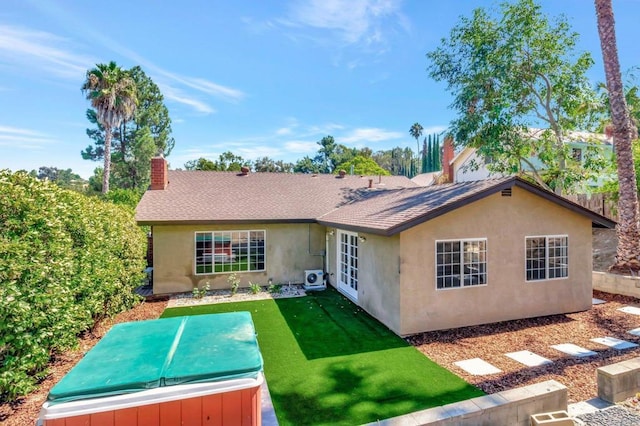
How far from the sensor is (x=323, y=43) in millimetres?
16609

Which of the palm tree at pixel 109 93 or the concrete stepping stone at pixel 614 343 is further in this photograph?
the palm tree at pixel 109 93

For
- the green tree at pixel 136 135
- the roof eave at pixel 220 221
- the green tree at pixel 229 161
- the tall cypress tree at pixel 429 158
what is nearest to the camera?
the roof eave at pixel 220 221

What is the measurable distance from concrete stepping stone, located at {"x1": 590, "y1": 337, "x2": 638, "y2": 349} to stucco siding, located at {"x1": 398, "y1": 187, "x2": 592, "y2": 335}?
5.57 ft

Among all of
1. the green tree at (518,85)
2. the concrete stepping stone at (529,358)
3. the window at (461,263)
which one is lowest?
the concrete stepping stone at (529,358)

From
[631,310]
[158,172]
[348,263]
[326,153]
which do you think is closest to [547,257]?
[631,310]

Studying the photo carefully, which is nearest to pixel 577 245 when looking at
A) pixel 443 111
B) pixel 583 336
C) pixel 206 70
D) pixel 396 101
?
pixel 583 336

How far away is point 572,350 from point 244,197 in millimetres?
13154

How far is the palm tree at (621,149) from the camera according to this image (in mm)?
12023

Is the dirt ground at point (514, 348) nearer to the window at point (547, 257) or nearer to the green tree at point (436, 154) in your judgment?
the window at point (547, 257)

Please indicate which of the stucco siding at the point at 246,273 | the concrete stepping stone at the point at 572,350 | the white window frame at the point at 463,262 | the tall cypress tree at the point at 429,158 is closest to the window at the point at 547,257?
the white window frame at the point at 463,262

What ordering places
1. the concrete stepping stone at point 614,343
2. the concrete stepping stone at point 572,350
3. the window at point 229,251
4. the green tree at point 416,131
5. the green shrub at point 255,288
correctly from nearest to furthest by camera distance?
the concrete stepping stone at point 572,350, the concrete stepping stone at point 614,343, the green shrub at point 255,288, the window at point 229,251, the green tree at point 416,131

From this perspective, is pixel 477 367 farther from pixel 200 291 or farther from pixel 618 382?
pixel 200 291

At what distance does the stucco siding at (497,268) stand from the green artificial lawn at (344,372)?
54.8 inches

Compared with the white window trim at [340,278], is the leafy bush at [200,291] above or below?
below
